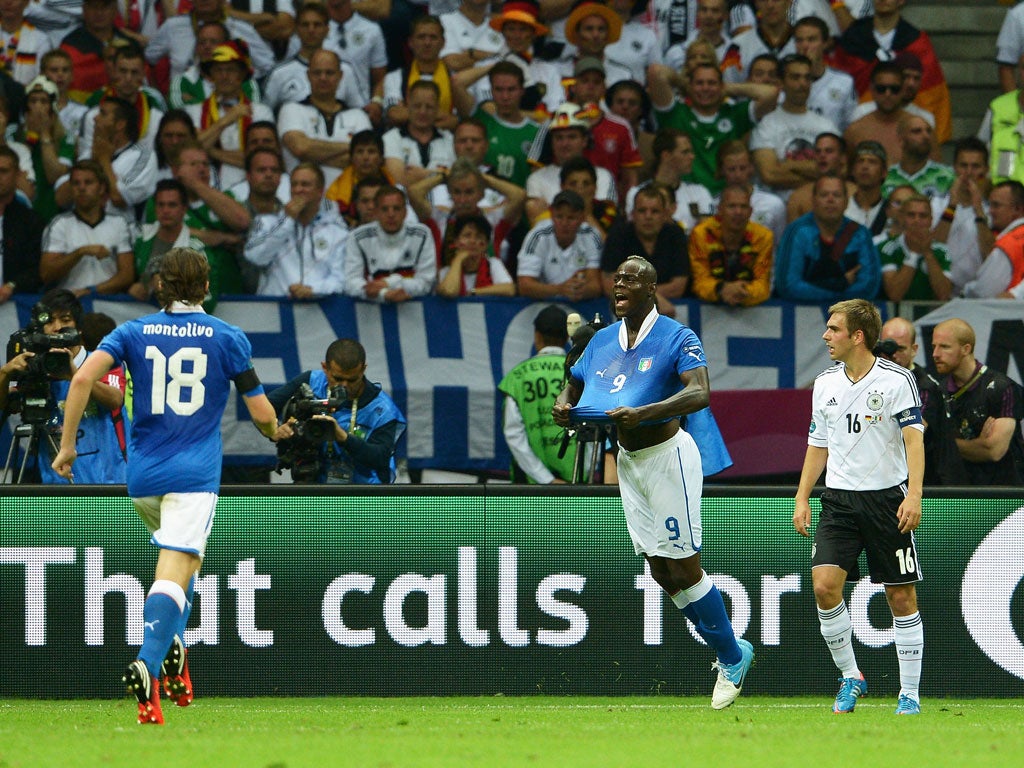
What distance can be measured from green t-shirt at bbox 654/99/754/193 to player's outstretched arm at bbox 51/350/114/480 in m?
8.25

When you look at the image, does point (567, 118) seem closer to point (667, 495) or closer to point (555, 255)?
point (555, 255)

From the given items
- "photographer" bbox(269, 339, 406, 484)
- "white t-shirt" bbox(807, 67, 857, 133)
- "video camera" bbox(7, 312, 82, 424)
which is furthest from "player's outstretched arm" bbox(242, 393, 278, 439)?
"white t-shirt" bbox(807, 67, 857, 133)

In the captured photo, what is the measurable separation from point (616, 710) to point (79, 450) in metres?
4.04

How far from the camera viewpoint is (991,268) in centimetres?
1334

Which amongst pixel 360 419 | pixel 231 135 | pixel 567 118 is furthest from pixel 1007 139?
pixel 360 419

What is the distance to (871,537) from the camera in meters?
8.49

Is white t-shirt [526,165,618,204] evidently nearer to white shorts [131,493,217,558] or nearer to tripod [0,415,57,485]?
tripod [0,415,57,485]

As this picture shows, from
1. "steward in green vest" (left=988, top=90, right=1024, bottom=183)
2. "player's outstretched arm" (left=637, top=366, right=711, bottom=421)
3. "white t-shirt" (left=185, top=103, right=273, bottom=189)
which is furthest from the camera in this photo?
"steward in green vest" (left=988, top=90, right=1024, bottom=183)

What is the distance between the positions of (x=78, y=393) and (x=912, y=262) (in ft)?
26.4

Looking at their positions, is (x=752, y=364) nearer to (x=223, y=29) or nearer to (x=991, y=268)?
(x=991, y=268)

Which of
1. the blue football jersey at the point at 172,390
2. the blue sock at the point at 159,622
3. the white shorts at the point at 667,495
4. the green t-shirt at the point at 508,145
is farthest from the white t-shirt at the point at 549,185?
the blue sock at the point at 159,622

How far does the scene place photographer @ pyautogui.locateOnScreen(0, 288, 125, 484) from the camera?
388 inches

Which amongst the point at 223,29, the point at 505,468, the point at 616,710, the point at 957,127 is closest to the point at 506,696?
the point at 616,710

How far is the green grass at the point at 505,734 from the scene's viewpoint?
6.14 metres
